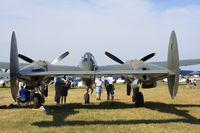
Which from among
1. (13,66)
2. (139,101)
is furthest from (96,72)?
(139,101)

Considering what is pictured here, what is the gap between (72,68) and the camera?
17.1 meters

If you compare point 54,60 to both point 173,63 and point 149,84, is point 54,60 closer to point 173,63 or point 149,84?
point 149,84

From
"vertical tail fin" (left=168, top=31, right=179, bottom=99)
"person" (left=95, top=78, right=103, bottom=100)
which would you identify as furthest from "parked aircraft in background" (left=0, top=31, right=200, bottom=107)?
"person" (left=95, top=78, right=103, bottom=100)

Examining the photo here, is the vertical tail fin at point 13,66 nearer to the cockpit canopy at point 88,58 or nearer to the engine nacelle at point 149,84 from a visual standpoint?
the engine nacelle at point 149,84

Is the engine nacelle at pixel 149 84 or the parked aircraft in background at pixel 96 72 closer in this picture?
the parked aircraft in background at pixel 96 72

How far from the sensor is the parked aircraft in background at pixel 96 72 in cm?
909

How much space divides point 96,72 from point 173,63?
2.79 m

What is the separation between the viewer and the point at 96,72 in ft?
31.9

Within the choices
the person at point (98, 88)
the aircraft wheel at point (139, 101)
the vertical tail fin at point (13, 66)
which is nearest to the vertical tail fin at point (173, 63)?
the aircraft wheel at point (139, 101)

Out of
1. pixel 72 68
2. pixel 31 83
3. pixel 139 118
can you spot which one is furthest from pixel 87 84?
pixel 139 118

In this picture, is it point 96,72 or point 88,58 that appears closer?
point 96,72

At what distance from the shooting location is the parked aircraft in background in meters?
9.09

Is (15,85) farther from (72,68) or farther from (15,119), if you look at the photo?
(72,68)

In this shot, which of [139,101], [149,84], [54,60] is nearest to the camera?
[149,84]
